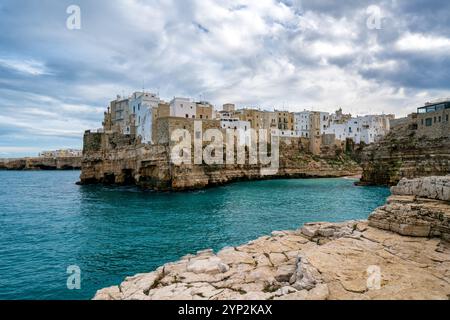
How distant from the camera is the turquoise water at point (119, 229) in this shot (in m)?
12.7

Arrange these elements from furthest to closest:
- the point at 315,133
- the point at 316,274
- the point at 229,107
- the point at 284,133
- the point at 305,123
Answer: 1. the point at 305,123
2. the point at 229,107
3. the point at 315,133
4. the point at 284,133
5. the point at 316,274

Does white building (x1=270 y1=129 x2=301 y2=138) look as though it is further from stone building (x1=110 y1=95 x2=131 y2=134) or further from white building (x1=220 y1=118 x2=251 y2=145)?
stone building (x1=110 y1=95 x2=131 y2=134)

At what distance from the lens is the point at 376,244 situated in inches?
368

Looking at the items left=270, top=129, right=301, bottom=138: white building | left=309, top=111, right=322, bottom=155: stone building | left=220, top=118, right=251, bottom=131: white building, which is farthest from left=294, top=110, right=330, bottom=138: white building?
left=220, top=118, right=251, bottom=131: white building

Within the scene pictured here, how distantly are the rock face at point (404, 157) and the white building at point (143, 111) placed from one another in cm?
3886

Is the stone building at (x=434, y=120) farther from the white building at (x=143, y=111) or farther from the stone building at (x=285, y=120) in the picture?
the white building at (x=143, y=111)

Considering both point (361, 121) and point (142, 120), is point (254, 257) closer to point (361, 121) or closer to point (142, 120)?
point (142, 120)

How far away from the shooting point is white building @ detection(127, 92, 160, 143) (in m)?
48.6

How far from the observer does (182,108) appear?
168 ft

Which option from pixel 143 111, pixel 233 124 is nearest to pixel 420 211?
pixel 143 111

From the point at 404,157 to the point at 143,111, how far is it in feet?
147

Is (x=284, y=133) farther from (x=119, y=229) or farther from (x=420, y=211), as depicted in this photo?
(x=420, y=211)

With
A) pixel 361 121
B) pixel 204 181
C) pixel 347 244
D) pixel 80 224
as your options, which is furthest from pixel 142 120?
pixel 361 121

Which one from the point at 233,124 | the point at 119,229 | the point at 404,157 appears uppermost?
the point at 233,124
